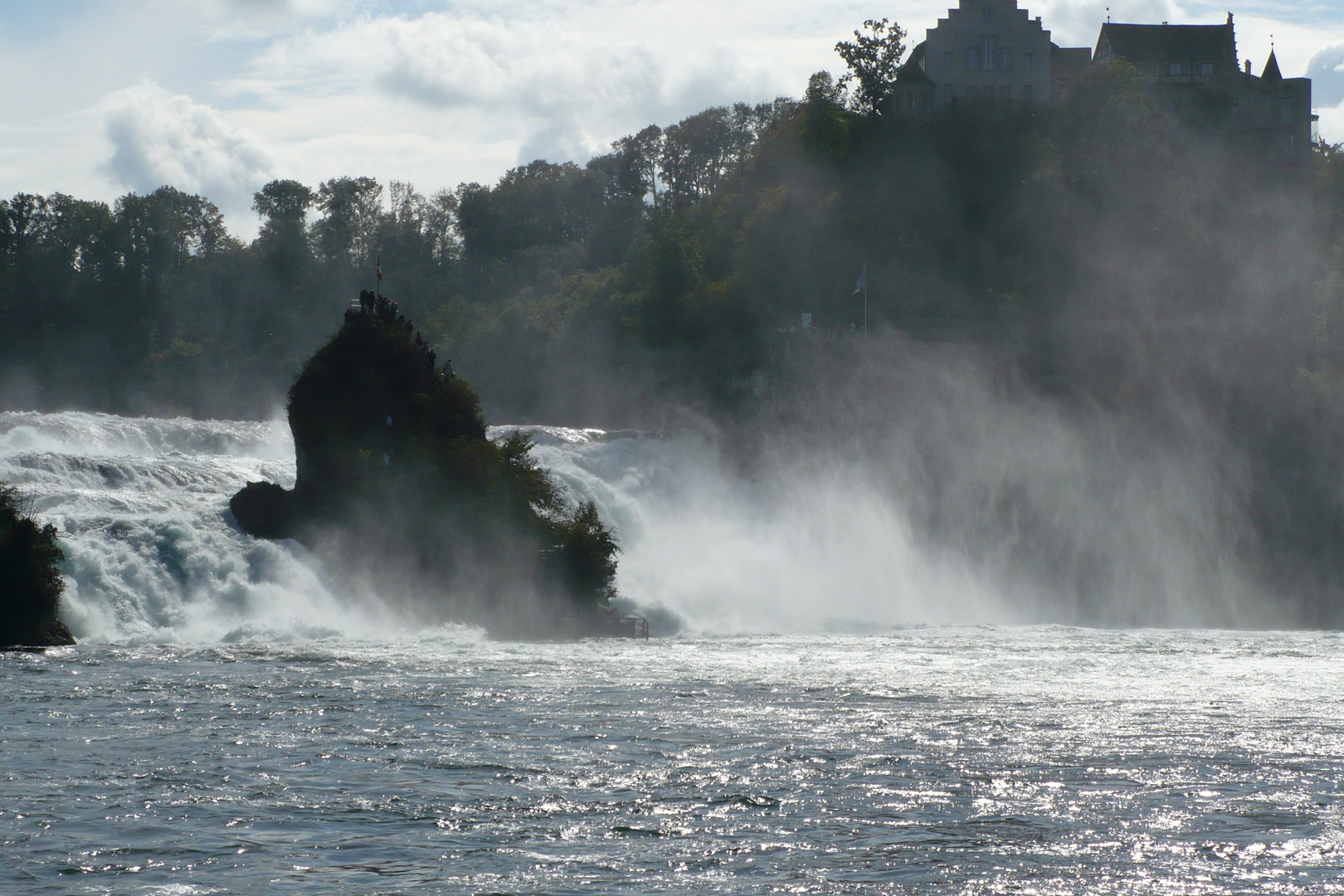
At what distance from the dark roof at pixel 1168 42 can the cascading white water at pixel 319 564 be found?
45.3 metres

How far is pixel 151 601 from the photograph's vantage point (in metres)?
35.1

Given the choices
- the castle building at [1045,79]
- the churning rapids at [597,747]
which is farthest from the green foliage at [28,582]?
the castle building at [1045,79]

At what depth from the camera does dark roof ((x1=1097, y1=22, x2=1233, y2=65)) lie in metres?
91.4

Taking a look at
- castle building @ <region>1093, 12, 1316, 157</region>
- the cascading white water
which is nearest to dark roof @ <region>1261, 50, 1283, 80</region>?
castle building @ <region>1093, 12, 1316, 157</region>

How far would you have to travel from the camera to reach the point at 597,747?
21.7 meters

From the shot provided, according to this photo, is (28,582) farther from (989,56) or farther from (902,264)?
(989,56)

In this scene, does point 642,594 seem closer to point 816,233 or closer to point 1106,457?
point 1106,457

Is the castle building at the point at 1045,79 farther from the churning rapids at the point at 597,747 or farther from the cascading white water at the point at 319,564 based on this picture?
the churning rapids at the point at 597,747

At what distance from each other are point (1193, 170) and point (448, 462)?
59.5 m

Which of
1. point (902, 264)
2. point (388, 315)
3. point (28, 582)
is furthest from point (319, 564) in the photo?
point (902, 264)

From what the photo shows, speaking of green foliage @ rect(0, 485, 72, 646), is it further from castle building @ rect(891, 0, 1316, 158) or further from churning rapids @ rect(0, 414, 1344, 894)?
castle building @ rect(891, 0, 1316, 158)

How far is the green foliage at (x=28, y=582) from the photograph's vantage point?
1266 inches

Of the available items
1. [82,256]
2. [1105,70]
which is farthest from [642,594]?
[82,256]

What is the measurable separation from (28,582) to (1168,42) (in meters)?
82.9
